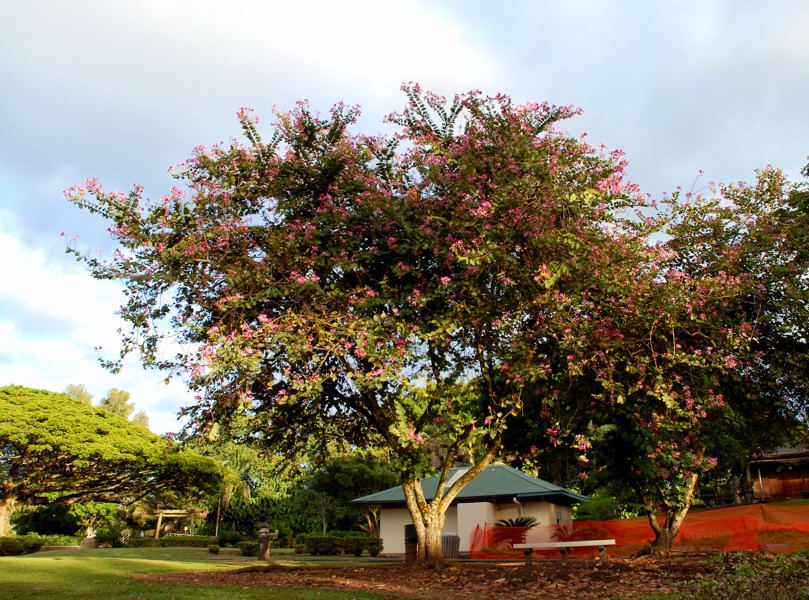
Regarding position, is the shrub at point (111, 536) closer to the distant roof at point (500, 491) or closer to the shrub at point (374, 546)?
the shrub at point (374, 546)

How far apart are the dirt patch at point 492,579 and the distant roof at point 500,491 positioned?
44.0ft

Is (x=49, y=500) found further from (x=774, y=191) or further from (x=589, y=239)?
(x=774, y=191)

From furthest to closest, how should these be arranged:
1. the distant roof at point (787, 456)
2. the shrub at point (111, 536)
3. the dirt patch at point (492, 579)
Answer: the distant roof at point (787, 456), the shrub at point (111, 536), the dirt patch at point (492, 579)

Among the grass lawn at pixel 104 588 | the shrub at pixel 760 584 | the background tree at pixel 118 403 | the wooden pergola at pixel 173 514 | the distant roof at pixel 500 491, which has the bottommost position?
the grass lawn at pixel 104 588

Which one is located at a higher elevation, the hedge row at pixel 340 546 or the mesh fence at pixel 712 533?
the mesh fence at pixel 712 533

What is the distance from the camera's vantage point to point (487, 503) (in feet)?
104

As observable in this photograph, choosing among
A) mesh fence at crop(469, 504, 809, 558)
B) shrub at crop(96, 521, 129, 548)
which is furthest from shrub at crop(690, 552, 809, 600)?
shrub at crop(96, 521, 129, 548)

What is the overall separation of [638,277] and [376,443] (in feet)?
29.5

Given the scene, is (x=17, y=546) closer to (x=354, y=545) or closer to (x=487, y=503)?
(x=354, y=545)

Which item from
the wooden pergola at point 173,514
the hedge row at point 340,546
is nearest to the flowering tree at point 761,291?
the hedge row at point 340,546

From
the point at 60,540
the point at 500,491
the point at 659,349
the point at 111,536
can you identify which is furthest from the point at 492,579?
the point at 60,540

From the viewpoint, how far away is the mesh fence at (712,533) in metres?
16.2

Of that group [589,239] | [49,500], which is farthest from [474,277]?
[49,500]

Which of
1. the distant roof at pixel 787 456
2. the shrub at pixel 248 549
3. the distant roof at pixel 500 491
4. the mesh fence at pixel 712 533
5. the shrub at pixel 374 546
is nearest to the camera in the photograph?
the mesh fence at pixel 712 533
